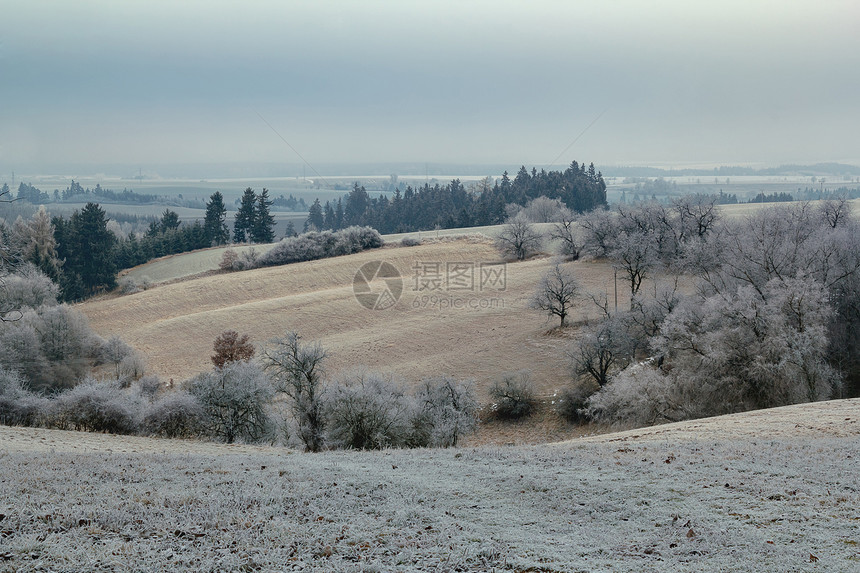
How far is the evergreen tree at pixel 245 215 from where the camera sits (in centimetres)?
9738

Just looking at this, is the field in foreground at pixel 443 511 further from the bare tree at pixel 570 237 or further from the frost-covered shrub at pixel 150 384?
the bare tree at pixel 570 237

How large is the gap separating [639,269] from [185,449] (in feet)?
→ 123

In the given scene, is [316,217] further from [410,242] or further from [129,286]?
[129,286]

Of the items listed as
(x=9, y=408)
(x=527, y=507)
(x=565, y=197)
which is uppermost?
(x=565, y=197)

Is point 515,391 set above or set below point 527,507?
below

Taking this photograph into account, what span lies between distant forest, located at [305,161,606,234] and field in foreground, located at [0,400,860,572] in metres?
107

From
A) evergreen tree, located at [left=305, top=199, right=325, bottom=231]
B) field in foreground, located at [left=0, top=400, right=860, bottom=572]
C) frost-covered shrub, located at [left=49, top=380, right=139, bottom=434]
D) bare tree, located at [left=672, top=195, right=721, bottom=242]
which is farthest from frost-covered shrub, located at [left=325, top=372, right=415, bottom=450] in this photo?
evergreen tree, located at [left=305, top=199, right=325, bottom=231]

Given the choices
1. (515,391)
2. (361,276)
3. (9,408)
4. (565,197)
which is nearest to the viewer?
(9,408)

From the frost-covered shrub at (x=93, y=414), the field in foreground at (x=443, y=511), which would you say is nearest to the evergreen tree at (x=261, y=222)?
the frost-covered shrub at (x=93, y=414)

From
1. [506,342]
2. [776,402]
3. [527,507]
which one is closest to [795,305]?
[776,402]

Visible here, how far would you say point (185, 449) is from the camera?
15.7 metres

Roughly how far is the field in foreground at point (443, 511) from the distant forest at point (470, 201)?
107 meters

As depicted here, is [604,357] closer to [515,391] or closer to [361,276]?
[515,391]

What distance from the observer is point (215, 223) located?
307ft
